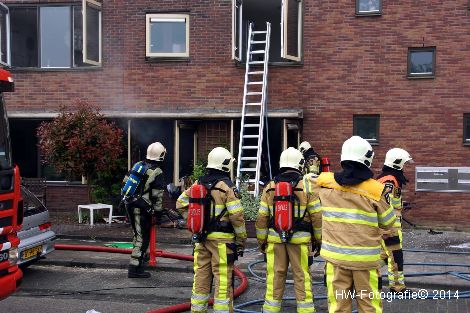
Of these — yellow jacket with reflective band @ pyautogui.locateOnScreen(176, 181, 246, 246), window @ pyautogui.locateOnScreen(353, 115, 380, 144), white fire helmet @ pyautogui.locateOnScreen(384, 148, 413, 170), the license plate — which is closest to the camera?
yellow jacket with reflective band @ pyautogui.locateOnScreen(176, 181, 246, 246)

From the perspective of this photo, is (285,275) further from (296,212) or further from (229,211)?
(229,211)

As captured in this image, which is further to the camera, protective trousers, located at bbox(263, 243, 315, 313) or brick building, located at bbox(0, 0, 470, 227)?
brick building, located at bbox(0, 0, 470, 227)

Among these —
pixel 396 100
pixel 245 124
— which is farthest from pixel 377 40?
pixel 245 124

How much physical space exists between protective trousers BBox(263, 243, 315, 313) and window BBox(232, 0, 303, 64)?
653cm

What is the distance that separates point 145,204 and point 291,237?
9.08ft

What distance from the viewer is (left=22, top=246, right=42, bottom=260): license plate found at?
7517mm

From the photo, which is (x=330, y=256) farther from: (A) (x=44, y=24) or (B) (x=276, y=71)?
(A) (x=44, y=24)

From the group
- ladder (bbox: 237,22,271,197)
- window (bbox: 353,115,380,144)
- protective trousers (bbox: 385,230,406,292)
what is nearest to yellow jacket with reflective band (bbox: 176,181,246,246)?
protective trousers (bbox: 385,230,406,292)

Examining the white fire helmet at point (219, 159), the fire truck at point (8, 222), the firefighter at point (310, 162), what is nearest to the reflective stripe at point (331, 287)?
the white fire helmet at point (219, 159)

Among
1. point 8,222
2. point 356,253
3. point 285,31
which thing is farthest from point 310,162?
point 8,222

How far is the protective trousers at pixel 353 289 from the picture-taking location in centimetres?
477

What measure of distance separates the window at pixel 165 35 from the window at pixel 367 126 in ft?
13.5

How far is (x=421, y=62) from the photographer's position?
12.0 metres

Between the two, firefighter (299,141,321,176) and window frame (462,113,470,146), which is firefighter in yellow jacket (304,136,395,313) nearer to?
firefighter (299,141,321,176)
